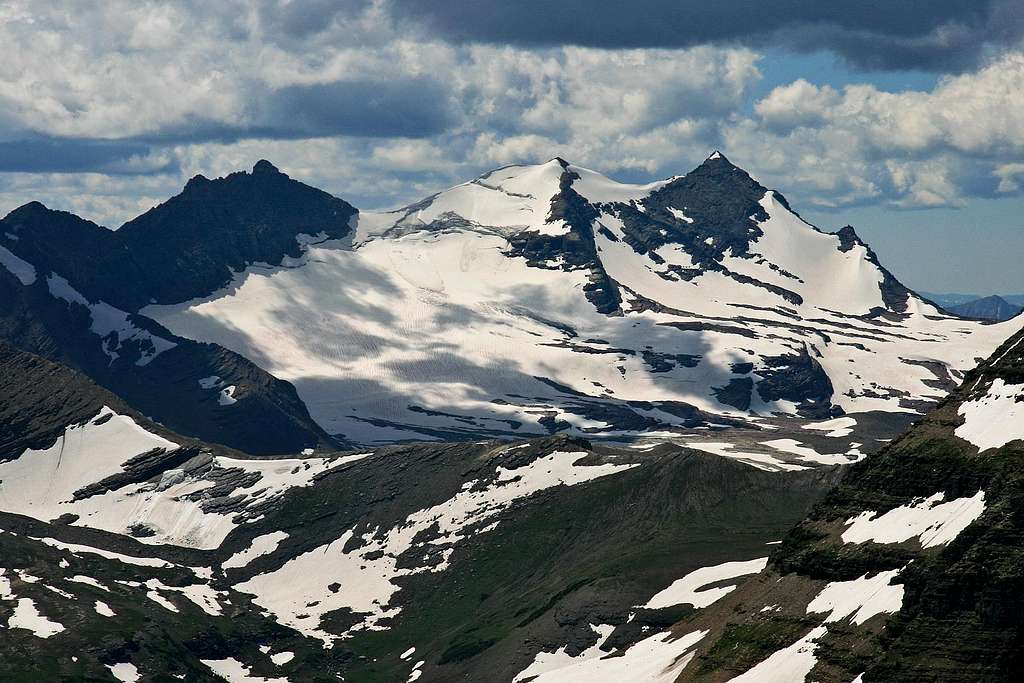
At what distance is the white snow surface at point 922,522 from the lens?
433 ft

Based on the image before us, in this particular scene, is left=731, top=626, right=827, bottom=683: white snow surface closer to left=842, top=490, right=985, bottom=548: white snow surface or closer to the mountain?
the mountain

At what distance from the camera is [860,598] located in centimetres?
13725

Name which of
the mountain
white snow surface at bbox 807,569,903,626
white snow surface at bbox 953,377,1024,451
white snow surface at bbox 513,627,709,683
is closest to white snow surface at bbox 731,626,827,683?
the mountain

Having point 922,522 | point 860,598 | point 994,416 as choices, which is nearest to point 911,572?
point 860,598

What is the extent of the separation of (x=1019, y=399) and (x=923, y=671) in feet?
103

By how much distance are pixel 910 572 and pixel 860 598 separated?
30.5ft

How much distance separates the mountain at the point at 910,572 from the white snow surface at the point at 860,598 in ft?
0.47

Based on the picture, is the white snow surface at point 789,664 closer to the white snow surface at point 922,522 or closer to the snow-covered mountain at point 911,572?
the snow-covered mountain at point 911,572

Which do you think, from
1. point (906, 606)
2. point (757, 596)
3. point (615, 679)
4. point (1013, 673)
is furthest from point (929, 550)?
point (615, 679)

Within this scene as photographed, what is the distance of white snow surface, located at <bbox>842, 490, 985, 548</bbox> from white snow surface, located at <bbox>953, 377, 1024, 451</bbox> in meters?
6.41

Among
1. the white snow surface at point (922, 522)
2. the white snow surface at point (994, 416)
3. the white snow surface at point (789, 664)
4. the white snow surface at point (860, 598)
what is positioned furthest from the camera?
the white snow surface at point (994, 416)

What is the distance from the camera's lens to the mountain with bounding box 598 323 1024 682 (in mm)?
120750

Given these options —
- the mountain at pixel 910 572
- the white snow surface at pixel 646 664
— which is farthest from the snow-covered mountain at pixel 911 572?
the white snow surface at pixel 646 664

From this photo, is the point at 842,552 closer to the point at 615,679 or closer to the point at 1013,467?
the point at 1013,467
